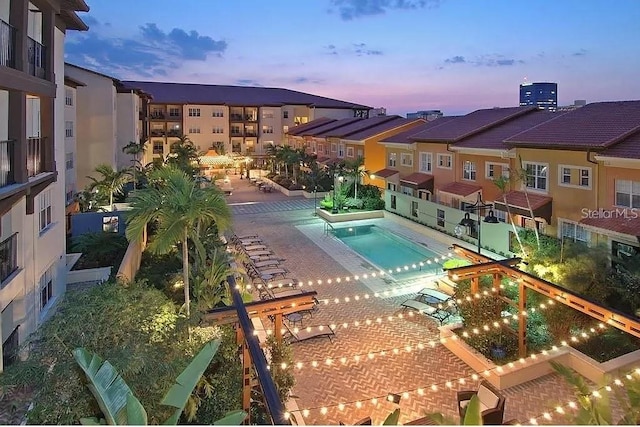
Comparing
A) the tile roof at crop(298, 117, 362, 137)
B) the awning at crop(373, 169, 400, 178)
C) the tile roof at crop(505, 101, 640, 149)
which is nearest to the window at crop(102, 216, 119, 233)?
the awning at crop(373, 169, 400, 178)

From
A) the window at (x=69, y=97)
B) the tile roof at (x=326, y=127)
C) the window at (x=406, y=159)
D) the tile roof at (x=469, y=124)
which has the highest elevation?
the tile roof at (x=326, y=127)

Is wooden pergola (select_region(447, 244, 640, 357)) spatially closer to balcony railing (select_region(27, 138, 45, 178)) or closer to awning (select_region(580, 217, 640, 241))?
awning (select_region(580, 217, 640, 241))

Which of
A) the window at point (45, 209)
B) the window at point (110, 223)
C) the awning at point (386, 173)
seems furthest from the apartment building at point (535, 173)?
the window at point (45, 209)

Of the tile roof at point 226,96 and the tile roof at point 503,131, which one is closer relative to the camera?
the tile roof at point 503,131

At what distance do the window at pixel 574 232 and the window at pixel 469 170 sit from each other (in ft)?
23.0

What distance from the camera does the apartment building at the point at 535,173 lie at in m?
17.9

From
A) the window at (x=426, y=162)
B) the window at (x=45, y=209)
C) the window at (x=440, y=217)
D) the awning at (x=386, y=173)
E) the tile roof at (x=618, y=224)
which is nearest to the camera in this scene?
the window at (x=45, y=209)

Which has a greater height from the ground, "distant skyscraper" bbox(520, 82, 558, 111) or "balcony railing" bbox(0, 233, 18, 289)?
"distant skyscraper" bbox(520, 82, 558, 111)

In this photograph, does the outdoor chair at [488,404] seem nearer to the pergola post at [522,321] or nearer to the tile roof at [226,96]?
the pergola post at [522,321]

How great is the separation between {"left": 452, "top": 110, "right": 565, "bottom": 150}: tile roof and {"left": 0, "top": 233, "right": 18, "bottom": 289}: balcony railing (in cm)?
2145

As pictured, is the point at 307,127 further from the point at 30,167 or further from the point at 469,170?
the point at 30,167

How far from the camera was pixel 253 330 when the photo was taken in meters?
7.16

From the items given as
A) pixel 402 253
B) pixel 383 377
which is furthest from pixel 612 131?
pixel 383 377

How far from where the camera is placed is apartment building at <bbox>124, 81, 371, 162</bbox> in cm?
5928
